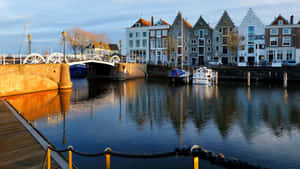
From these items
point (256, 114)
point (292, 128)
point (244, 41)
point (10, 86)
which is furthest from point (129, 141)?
point (244, 41)

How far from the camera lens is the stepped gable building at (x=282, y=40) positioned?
5906 cm

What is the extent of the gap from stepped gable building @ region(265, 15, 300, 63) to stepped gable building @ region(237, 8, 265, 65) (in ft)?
4.72

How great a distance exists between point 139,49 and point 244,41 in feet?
99.8

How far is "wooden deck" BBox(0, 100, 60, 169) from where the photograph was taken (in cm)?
714

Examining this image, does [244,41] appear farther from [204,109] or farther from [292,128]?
[292,128]

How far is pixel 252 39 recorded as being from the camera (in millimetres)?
62719

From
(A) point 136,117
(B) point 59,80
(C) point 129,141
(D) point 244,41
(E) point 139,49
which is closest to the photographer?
(C) point 129,141

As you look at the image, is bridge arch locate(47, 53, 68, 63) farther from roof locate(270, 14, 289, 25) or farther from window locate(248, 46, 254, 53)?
roof locate(270, 14, 289, 25)

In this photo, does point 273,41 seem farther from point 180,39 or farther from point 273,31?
point 180,39

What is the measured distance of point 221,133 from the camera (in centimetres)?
Result: 1342

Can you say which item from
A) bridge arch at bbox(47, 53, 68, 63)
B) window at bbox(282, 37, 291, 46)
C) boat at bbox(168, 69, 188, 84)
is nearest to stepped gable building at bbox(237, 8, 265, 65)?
window at bbox(282, 37, 291, 46)

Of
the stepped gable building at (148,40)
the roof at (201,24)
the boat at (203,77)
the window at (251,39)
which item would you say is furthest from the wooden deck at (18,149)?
the roof at (201,24)

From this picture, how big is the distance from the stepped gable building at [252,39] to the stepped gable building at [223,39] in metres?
2.93

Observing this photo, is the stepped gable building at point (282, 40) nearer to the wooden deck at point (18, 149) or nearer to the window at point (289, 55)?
the window at point (289, 55)
